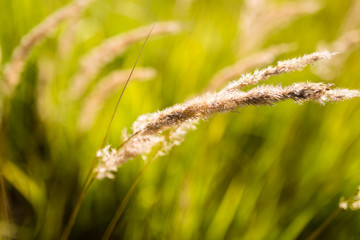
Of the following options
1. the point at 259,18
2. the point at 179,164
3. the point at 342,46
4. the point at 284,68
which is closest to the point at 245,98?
the point at 284,68

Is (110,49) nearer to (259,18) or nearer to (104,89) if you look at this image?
(104,89)

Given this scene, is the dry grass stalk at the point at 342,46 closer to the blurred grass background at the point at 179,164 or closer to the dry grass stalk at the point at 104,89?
the blurred grass background at the point at 179,164

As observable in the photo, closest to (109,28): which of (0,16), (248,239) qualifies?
(0,16)

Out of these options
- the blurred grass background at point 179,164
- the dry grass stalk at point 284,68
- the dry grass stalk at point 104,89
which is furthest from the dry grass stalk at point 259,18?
the dry grass stalk at point 284,68

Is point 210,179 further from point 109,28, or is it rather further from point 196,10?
point 196,10

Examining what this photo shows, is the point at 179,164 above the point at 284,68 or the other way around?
above

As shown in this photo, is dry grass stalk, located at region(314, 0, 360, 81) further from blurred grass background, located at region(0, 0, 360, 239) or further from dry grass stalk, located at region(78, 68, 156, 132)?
dry grass stalk, located at region(78, 68, 156, 132)

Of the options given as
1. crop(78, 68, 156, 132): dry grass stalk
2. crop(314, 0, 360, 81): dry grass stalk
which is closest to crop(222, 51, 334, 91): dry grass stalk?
crop(78, 68, 156, 132): dry grass stalk
